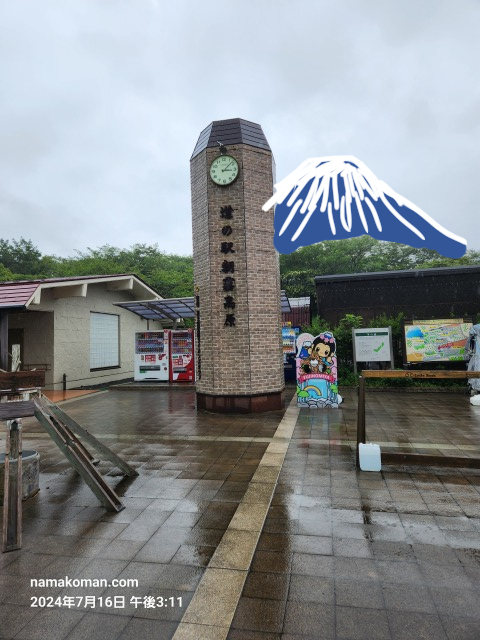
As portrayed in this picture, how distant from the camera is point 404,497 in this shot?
14.4ft

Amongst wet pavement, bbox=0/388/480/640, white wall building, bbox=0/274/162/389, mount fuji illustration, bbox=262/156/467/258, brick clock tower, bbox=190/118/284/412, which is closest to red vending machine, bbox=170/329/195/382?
white wall building, bbox=0/274/162/389

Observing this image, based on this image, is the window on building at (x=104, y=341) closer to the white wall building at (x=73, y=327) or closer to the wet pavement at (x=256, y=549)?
the white wall building at (x=73, y=327)

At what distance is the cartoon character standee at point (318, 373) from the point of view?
9.93m

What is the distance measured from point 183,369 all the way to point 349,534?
467 inches

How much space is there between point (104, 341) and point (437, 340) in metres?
13.3

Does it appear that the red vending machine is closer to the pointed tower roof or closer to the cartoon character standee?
the cartoon character standee

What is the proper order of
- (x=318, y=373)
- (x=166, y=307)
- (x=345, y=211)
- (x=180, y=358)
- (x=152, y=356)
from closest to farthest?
1. (x=345, y=211)
2. (x=318, y=373)
3. (x=180, y=358)
4. (x=152, y=356)
5. (x=166, y=307)

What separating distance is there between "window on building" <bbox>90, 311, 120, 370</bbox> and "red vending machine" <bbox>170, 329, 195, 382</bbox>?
3.75 m

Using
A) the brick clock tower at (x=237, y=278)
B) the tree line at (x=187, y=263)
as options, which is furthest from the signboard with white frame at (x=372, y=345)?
the tree line at (x=187, y=263)

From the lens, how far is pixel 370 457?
17.3 ft

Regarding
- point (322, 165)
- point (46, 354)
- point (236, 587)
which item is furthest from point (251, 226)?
point (46, 354)

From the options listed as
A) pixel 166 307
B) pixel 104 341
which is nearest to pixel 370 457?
pixel 166 307

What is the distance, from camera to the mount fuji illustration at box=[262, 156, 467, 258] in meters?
4.93

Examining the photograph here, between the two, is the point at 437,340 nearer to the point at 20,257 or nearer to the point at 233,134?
the point at 233,134
